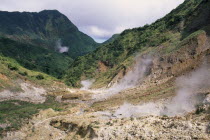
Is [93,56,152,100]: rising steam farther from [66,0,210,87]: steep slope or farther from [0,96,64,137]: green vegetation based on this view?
[0,96,64,137]: green vegetation

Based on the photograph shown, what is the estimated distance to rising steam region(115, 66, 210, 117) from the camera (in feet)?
83.0

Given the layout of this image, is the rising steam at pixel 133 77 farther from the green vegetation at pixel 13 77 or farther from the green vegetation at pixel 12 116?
the green vegetation at pixel 12 116

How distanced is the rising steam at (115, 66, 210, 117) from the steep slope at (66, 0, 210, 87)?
852 inches

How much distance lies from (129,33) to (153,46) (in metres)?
34.3

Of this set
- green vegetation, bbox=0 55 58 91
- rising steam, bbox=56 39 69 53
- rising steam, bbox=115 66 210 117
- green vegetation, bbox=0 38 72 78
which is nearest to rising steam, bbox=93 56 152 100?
green vegetation, bbox=0 55 58 91

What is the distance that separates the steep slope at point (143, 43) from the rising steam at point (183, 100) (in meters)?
21.6

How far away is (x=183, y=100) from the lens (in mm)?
27016

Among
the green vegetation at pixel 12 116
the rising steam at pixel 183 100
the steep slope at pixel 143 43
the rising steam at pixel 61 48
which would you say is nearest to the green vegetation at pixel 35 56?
the steep slope at pixel 143 43

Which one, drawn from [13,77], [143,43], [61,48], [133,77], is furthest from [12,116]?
[61,48]

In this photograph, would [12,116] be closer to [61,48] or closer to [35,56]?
[35,56]

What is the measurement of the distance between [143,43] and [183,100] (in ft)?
163

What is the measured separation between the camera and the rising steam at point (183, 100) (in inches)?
996

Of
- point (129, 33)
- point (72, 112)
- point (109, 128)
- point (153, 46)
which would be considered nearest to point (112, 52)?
point (129, 33)

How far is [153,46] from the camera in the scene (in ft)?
219
